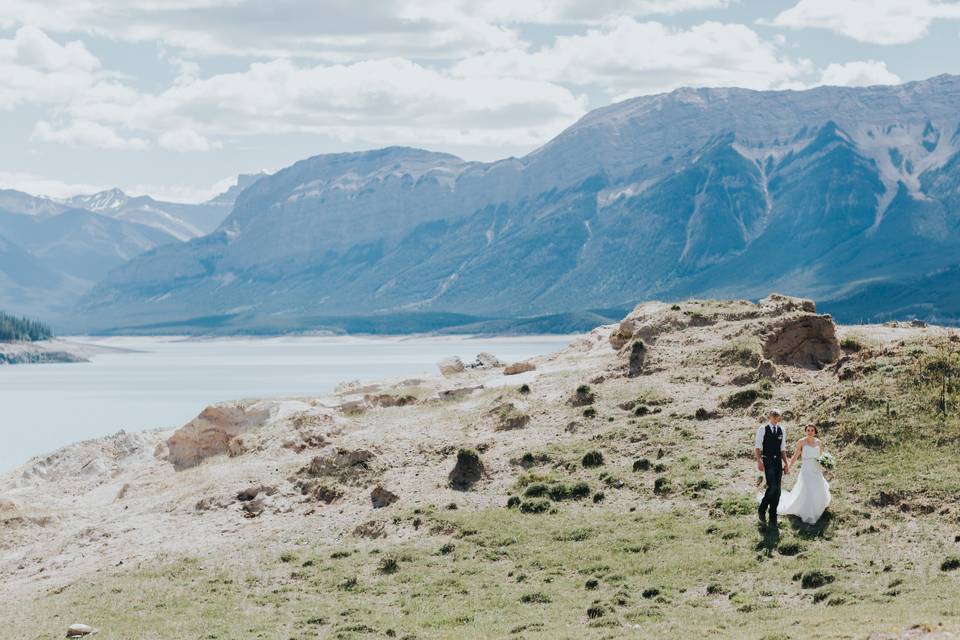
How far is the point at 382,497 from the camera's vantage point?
3944cm

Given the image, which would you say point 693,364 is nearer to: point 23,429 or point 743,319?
point 743,319

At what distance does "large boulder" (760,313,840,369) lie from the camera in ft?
158

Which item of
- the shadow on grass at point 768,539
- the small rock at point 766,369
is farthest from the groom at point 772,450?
the small rock at point 766,369

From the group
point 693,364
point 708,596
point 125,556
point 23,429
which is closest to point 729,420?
point 693,364

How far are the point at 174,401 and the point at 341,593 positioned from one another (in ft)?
489

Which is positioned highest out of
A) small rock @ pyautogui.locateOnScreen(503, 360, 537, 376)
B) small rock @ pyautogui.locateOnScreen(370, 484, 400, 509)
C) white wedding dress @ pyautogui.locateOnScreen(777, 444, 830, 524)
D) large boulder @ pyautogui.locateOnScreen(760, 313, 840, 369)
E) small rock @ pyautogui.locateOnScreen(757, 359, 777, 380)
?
large boulder @ pyautogui.locateOnScreen(760, 313, 840, 369)

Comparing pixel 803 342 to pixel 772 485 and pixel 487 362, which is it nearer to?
pixel 772 485

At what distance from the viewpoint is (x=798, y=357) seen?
48375 millimetres

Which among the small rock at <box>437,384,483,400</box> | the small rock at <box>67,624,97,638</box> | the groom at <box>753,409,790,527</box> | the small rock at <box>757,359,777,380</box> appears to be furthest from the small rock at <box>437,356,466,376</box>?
the small rock at <box>67,624,97,638</box>

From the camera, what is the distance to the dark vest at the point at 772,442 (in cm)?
2942

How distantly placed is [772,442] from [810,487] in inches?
72.2

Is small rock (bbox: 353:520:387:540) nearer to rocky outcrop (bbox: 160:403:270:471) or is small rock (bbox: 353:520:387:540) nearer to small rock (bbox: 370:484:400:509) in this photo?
small rock (bbox: 370:484:400:509)

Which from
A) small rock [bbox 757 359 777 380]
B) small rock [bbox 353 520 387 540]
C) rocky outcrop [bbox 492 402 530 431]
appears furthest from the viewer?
rocky outcrop [bbox 492 402 530 431]

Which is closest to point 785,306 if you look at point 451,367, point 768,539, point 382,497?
point 382,497
